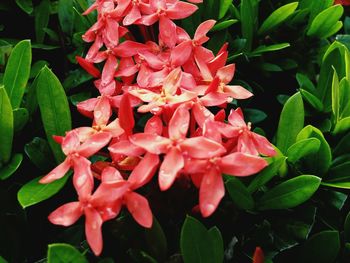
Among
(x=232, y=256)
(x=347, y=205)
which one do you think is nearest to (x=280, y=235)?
(x=232, y=256)

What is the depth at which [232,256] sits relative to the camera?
1049mm

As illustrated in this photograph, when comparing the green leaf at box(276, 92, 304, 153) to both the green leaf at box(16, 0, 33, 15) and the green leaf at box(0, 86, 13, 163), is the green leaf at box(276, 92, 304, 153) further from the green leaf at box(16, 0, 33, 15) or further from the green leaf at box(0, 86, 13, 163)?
the green leaf at box(16, 0, 33, 15)

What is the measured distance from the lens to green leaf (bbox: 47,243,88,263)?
87cm

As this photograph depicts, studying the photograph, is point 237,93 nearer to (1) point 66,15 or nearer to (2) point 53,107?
(2) point 53,107

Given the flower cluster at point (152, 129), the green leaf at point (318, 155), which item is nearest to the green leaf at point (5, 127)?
the flower cluster at point (152, 129)

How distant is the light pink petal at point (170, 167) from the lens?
0.85 metres

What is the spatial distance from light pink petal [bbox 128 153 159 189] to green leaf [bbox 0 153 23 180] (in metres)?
0.32

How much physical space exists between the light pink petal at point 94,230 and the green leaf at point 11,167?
0.29 metres

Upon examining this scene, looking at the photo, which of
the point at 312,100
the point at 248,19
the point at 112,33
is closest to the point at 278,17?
the point at 248,19

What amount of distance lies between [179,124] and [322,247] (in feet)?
1.28

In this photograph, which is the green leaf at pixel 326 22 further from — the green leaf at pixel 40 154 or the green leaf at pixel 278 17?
the green leaf at pixel 40 154

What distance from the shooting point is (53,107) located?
1104 mm

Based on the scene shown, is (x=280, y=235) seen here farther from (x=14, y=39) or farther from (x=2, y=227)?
(x=14, y=39)

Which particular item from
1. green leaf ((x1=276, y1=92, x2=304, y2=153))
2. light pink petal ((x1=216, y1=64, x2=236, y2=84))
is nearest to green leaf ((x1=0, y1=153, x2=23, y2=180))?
light pink petal ((x1=216, y1=64, x2=236, y2=84))
